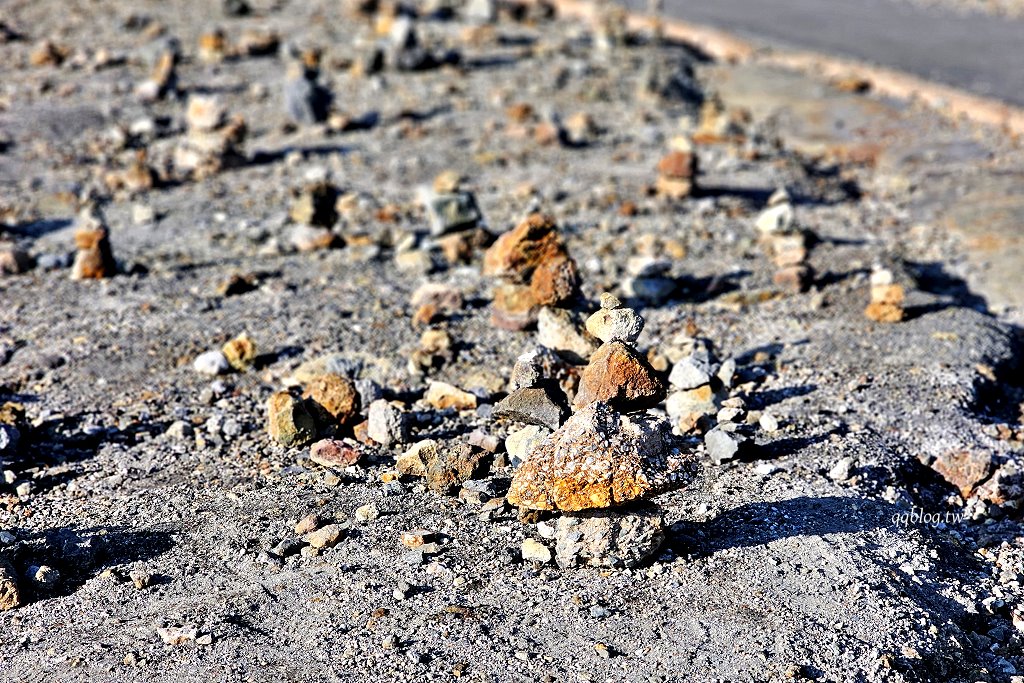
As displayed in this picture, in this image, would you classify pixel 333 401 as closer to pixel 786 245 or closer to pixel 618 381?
pixel 618 381

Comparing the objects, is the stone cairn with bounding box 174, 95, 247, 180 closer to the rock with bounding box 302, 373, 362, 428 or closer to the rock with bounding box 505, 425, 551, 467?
the rock with bounding box 302, 373, 362, 428

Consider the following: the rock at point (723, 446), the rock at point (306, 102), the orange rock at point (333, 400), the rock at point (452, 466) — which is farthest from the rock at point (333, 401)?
the rock at point (306, 102)

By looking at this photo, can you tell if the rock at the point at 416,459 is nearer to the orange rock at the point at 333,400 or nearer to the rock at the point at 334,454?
the rock at the point at 334,454

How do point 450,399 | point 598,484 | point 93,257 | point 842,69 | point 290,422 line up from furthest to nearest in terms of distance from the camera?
1. point 842,69
2. point 93,257
3. point 450,399
4. point 290,422
5. point 598,484

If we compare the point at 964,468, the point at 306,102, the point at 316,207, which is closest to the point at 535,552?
the point at 964,468

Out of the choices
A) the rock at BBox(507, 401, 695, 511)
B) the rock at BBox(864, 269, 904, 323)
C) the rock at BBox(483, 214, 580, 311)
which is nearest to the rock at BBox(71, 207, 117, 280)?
the rock at BBox(483, 214, 580, 311)

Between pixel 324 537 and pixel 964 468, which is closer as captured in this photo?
pixel 324 537

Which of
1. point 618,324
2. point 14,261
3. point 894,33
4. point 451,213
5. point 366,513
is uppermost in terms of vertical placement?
point 618,324

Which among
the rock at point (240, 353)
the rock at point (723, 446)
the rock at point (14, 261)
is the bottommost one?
the rock at point (14, 261)
